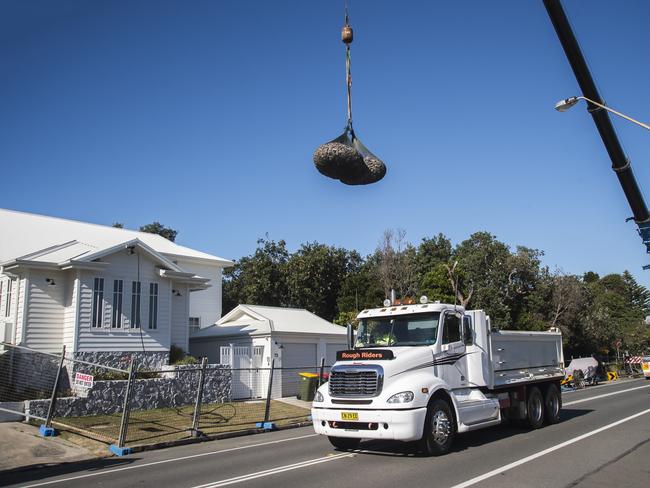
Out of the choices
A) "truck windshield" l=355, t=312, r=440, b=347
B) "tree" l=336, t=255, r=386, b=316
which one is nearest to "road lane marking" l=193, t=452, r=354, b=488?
"truck windshield" l=355, t=312, r=440, b=347

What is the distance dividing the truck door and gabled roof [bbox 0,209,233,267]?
546 inches

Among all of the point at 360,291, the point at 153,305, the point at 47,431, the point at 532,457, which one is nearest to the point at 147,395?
the point at 153,305

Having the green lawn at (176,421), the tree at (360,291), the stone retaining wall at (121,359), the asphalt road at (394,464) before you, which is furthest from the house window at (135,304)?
the tree at (360,291)

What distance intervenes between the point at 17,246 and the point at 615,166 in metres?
21.5

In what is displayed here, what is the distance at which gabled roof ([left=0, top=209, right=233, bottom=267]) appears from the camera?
69.7ft

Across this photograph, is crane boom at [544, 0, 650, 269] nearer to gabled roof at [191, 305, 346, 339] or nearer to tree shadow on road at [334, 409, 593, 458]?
tree shadow on road at [334, 409, 593, 458]

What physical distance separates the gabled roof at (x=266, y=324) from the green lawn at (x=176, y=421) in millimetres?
4684

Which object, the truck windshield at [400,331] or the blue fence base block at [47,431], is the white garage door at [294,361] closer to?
the blue fence base block at [47,431]

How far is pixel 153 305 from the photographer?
71.3 ft

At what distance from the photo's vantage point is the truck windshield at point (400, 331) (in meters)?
10.8

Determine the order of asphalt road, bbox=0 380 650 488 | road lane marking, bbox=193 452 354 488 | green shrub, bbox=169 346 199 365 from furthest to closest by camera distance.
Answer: green shrub, bbox=169 346 199 365 < road lane marking, bbox=193 452 354 488 < asphalt road, bbox=0 380 650 488

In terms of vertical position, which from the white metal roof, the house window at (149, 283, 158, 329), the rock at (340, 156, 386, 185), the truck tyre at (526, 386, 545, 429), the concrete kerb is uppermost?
the rock at (340, 156, 386, 185)

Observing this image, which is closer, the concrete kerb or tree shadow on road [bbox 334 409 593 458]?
tree shadow on road [bbox 334 409 593 458]

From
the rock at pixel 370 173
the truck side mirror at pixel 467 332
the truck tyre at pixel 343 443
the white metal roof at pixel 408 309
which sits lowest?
the truck tyre at pixel 343 443
